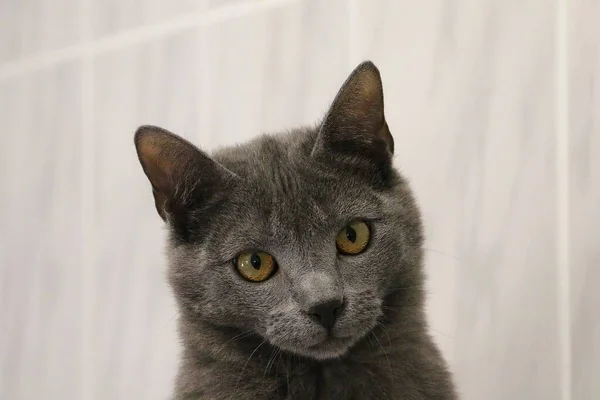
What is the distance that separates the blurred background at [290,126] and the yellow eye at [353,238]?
0.30 m

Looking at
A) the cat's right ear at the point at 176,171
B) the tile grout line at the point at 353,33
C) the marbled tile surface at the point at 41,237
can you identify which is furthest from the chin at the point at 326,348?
the marbled tile surface at the point at 41,237

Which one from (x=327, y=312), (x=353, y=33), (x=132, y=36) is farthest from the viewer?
(x=132, y=36)

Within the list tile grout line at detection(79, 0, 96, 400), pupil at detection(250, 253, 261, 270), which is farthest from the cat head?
tile grout line at detection(79, 0, 96, 400)

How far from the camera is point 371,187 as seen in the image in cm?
91

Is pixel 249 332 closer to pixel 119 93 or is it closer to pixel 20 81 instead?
pixel 119 93

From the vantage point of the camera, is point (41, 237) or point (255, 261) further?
point (41, 237)

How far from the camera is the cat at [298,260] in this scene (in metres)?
0.84

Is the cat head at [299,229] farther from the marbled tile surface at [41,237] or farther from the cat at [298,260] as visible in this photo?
the marbled tile surface at [41,237]

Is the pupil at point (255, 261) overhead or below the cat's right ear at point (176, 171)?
below

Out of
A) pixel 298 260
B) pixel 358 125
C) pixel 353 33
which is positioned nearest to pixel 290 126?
pixel 353 33

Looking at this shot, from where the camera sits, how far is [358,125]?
2.97ft

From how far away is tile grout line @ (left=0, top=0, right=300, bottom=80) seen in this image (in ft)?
4.40

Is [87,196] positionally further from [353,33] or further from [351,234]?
[351,234]

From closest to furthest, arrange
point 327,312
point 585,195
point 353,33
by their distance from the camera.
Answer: point 327,312, point 585,195, point 353,33
